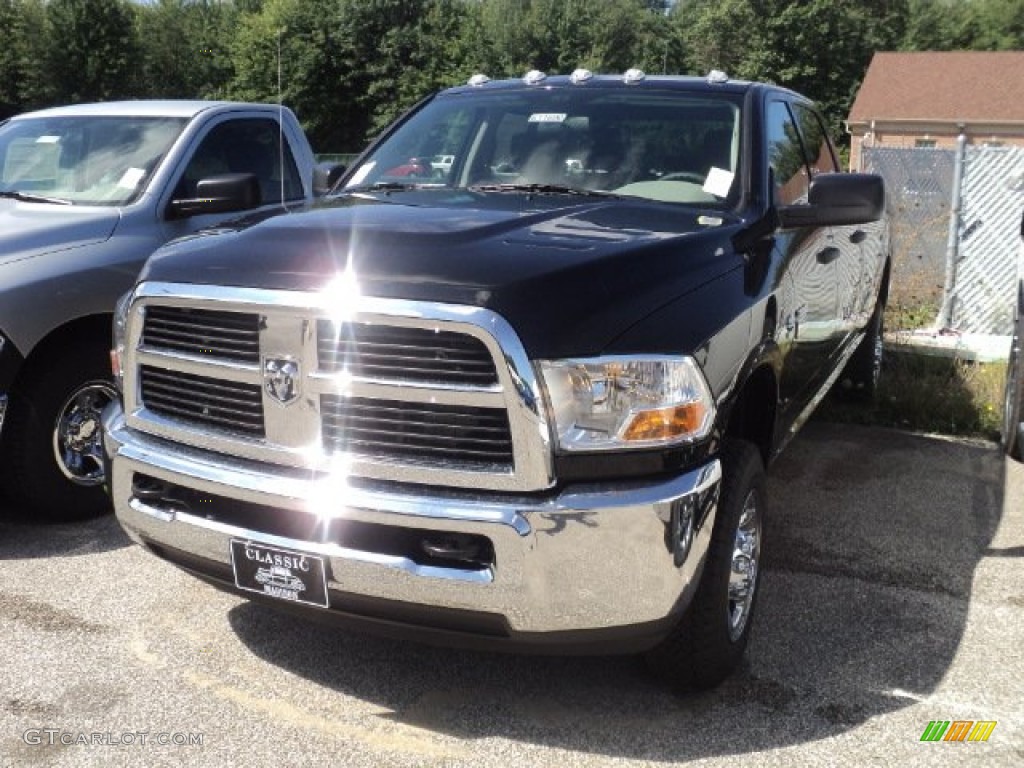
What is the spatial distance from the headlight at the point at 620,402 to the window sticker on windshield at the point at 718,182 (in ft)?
4.30

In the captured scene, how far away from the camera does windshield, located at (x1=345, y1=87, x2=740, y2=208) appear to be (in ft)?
13.0

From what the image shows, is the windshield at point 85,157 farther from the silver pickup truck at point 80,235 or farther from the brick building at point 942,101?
the brick building at point 942,101

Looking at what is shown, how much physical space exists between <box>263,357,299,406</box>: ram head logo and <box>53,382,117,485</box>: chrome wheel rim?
80.1 inches

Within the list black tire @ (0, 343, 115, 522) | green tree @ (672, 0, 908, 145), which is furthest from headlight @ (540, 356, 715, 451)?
green tree @ (672, 0, 908, 145)

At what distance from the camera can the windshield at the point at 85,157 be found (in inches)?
209

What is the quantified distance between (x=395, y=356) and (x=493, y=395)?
0.96 ft

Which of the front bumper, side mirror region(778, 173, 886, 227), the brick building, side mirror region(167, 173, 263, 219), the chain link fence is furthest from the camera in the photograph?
the brick building

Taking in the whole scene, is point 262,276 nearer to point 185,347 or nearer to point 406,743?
point 185,347

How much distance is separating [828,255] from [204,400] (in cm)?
287

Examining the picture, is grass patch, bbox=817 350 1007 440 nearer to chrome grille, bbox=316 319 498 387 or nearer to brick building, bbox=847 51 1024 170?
chrome grille, bbox=316 319 498 387

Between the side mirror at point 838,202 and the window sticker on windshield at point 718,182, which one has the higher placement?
the window sticker on windshield at point 718,182

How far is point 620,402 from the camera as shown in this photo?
265 cm

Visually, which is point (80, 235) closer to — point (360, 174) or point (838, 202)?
point (360, 174)

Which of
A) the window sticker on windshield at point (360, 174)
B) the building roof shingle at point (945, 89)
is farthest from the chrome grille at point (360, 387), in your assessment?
the building roof shingle at point (945, 89)
